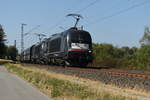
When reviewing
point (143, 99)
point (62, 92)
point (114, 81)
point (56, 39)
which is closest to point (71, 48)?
point (56, 39)

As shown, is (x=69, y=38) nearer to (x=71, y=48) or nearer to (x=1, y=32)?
(x=71, y=48)

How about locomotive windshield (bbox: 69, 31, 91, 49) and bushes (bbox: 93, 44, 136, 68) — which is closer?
locomotive windshield (bbox: 69, 31, 91, 49)

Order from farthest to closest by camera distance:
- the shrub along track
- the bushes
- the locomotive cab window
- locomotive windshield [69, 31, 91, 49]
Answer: the bushes → the locomotive cab window → locomotive windshield [69, 31, 91, 49] → the shrub along track

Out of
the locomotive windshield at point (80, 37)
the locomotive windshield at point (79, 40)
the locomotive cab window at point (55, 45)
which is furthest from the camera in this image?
the locomotive cab window at point (55, 45)

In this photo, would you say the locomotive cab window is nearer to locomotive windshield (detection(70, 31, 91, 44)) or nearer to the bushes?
locomotive windshield (detection(70, 31, 91, 44))

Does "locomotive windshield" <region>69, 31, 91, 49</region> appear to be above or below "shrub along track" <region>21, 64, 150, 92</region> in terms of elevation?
above

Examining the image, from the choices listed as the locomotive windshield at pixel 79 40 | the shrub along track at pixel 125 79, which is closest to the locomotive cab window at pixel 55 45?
the locomotive windshield at pixel 79 40

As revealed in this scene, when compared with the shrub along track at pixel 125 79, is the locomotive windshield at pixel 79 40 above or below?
above

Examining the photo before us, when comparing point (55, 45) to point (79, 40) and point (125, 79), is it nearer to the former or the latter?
point (79, 40)

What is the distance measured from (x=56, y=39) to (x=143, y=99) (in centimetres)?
2514

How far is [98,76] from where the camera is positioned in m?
19.4

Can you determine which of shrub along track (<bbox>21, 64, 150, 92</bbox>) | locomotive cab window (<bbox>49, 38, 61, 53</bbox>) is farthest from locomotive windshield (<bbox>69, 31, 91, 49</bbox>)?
shrub along track (<bbox>21, 64, 150, 92</bbox>)

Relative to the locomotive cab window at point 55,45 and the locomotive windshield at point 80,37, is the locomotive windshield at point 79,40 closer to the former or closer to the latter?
the locomotive windshield at point 80,37

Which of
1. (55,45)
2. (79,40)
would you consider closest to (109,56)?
(55,45)
